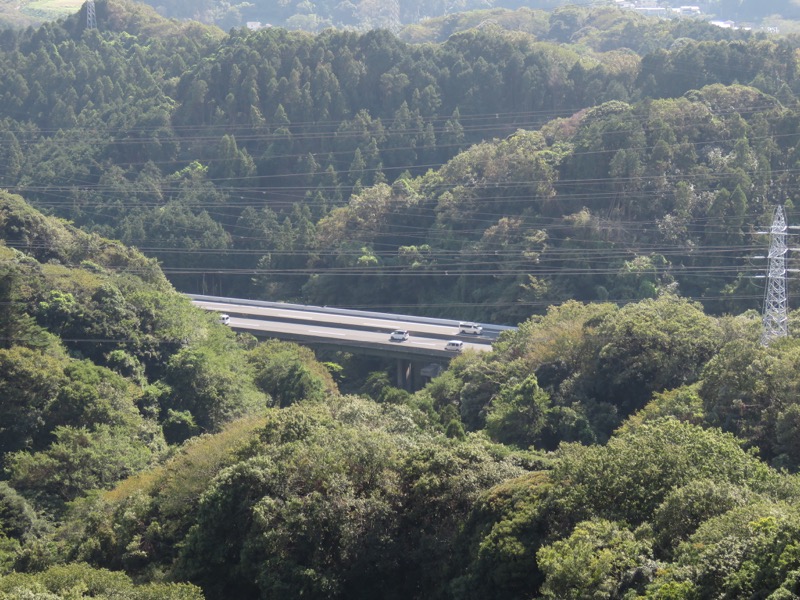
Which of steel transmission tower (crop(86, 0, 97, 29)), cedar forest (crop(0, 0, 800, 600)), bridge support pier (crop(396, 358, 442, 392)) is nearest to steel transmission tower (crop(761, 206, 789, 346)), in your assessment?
cedar forest (crop(0, 0, 800, 600))

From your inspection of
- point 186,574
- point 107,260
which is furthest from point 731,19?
point 186,574

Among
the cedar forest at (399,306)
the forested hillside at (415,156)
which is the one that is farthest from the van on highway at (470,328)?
the forested hillside at (415,156)

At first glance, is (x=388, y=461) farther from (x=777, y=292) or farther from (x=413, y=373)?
(x=413, y=373)

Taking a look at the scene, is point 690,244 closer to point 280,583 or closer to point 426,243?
point 426,243

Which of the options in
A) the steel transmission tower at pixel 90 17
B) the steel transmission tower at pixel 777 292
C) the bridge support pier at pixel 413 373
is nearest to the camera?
the steel transmission tower at pixel 777 292

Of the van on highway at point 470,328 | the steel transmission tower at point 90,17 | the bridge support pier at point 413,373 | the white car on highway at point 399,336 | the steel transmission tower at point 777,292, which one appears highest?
the steel transmission tower at point 90,17

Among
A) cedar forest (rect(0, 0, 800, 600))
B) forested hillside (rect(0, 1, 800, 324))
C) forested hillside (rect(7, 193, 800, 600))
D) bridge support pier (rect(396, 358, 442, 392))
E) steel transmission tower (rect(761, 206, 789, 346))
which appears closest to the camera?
forested hillside (rect(7, 193, 800, 600))

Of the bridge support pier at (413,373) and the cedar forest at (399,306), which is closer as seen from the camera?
the cedar forest at (399,306)

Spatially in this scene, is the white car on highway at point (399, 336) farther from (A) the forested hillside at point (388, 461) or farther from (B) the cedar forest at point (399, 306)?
(A) the forested hillside at point (388, 461)

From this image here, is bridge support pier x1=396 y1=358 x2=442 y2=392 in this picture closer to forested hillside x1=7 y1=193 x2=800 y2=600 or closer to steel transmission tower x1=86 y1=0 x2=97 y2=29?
forested hillside x1=7 y1=193 x2=800 y2=600

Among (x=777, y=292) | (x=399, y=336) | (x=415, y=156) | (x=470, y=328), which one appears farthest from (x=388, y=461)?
(x=415, y=156)
